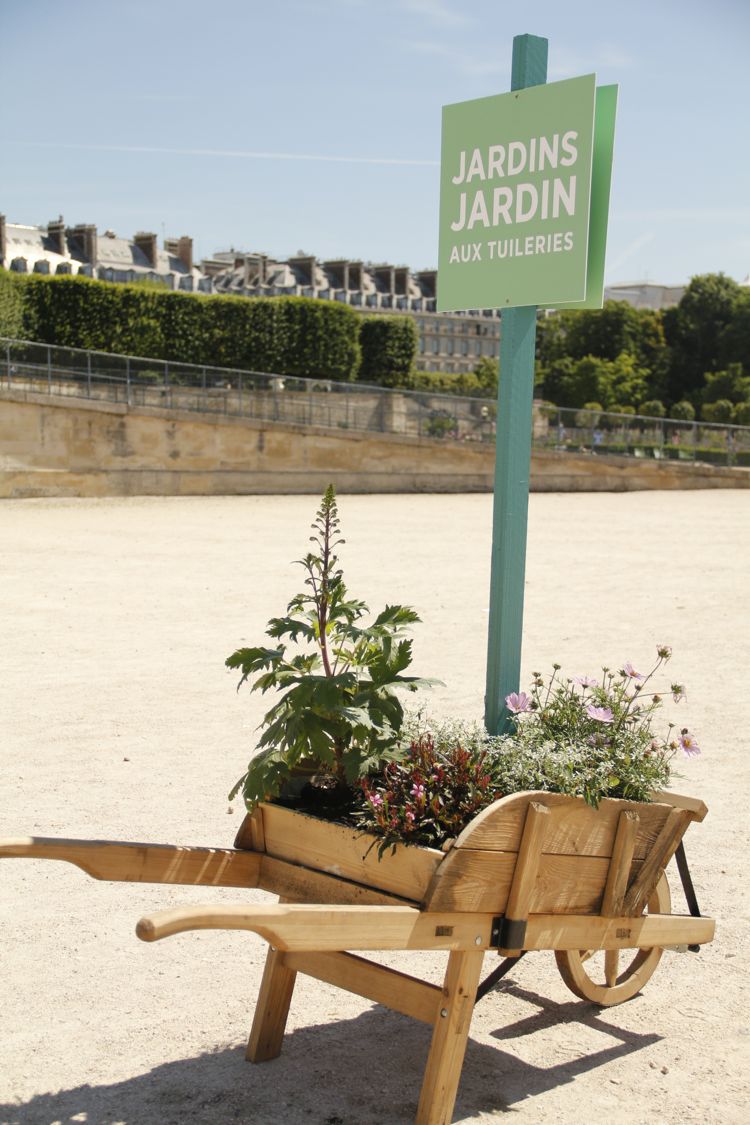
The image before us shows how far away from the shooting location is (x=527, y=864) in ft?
10.6

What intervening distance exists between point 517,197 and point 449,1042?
2374mm

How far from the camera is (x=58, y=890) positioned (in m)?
5.08

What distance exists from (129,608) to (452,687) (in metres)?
4.50

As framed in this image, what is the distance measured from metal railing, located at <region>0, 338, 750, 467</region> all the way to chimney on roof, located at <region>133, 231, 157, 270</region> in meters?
68.8

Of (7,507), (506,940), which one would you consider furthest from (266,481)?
(506,940)

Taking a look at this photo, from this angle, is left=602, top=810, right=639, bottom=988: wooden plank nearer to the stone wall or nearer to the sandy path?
the sandy path

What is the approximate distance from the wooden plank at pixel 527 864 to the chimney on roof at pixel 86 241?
102 meters

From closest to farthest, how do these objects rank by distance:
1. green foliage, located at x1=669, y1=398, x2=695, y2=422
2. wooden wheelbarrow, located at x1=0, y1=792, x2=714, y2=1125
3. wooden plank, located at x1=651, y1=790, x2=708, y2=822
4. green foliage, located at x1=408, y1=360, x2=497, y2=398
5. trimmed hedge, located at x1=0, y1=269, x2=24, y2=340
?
1. wooden wheelbarrow, located at x1=0, y1=792, x2=714, y2=1125
2. wooden plank, located at x1=651, y1=790, x2=708, y2=822
3. trimmed hedge, located at x1=0, y1=269, x2=24, y2=340
4. green foliage, located at x1=408, y1=360, x2=497, y2=398
5. green foliage, located at x1=669, y1=398, x2=695, y2=422

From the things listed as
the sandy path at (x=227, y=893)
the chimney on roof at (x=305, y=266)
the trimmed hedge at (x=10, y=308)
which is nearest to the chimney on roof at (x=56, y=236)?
the chimney on roof at (x=305, y=266)

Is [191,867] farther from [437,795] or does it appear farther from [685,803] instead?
[685,803]

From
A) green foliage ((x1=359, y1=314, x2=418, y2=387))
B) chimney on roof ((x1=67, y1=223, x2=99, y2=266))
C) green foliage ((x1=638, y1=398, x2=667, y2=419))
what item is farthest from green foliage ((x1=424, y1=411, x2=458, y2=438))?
chimney on roof ((x1=67, y1=223, x2=99, y2=266))

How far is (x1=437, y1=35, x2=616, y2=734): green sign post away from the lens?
3770mm

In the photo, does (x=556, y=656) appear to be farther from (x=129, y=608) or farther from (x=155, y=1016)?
(x=155, y=1016)

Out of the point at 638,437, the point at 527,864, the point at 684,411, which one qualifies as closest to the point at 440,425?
the point at 638,437
